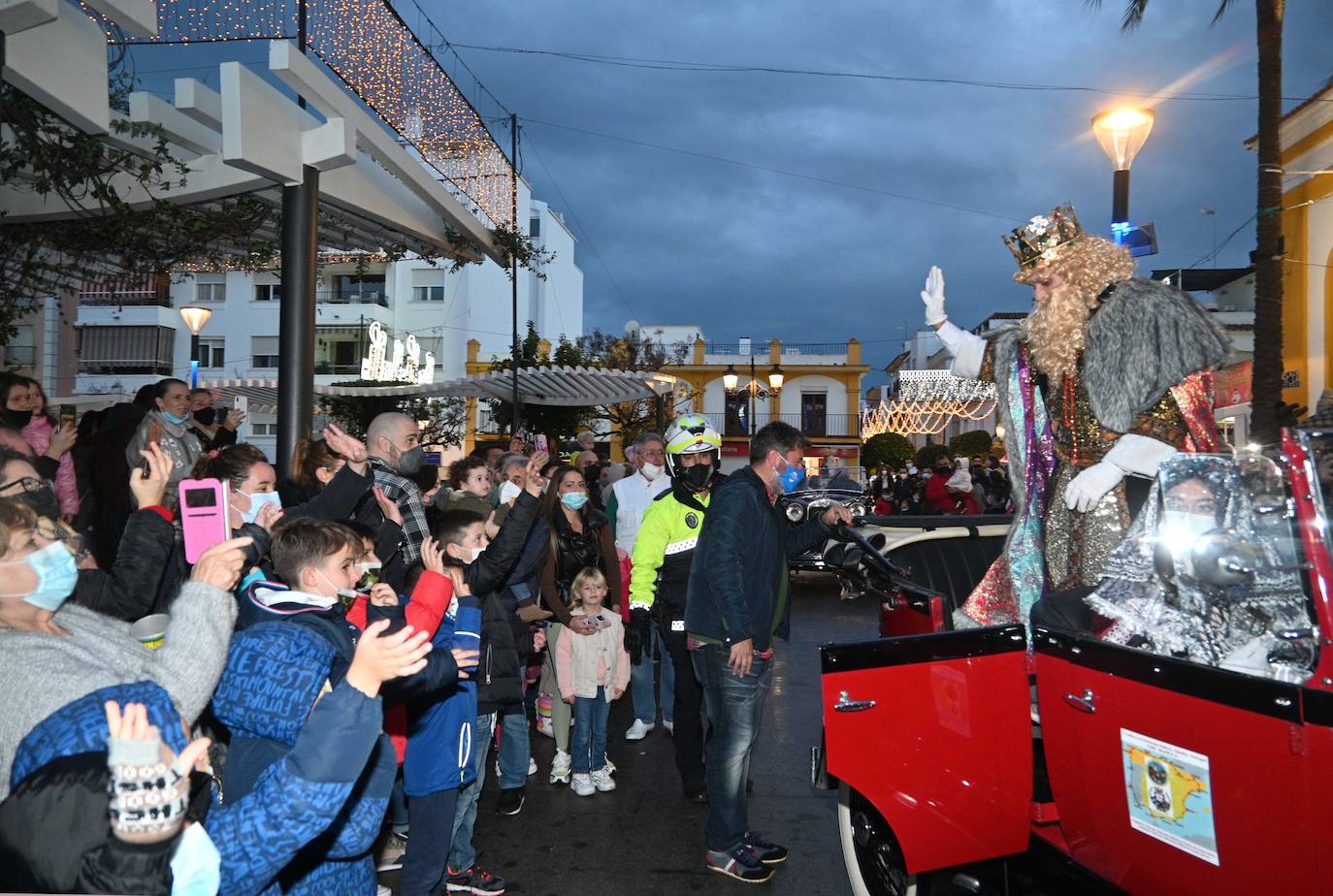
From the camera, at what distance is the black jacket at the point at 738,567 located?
4548 millimetres

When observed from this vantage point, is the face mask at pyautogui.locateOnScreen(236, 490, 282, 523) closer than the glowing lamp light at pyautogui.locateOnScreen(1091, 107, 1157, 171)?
Yes

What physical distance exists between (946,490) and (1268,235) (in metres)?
8.43

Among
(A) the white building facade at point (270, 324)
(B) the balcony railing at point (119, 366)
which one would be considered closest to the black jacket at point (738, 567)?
(A) the white building facade at point (270, 324)

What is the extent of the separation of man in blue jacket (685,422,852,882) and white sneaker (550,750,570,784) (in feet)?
5.03

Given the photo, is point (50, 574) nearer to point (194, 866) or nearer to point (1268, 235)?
point (194, 866)

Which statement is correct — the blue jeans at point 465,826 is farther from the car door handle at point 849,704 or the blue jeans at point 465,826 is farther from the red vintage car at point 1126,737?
the car door handle at point 849,704

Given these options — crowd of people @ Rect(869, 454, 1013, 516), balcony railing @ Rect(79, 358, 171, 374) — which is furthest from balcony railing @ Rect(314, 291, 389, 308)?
crowd of people @ Rect(869, 454, 1013, 516)

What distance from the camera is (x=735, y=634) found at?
4.50 metres

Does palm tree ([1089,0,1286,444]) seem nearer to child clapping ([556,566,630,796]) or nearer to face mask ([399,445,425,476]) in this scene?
child clapping ([556,566,630,796])

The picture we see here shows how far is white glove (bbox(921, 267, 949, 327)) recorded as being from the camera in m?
4.56

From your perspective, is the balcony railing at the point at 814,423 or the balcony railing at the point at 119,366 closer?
the balcony railing at the point at 119,366

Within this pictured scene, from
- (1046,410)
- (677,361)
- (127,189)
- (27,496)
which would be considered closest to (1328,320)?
(1046,410)

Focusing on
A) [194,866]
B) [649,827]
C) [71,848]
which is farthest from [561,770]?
[71,848]

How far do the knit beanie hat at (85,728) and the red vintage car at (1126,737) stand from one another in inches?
90.0
